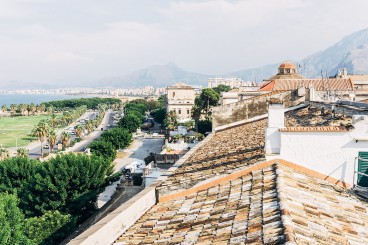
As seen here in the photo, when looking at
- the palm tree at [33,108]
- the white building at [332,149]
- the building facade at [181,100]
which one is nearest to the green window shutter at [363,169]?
the white building at [332,149]

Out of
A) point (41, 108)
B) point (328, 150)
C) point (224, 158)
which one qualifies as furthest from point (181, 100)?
point (328, 150)

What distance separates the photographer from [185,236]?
6.14 meters

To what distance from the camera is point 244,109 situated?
20.4m

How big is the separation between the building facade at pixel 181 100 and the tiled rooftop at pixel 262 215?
96902mm

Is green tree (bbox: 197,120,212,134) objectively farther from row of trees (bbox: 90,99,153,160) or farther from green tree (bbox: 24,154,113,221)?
green tree (bbox: 24,154,113,221)

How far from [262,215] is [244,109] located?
14.6m

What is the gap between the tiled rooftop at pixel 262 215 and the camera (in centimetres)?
545

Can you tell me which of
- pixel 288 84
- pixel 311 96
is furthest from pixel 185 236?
pixel 288 84

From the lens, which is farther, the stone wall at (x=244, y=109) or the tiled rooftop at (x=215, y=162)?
the stone wall at (x=244, y=109)

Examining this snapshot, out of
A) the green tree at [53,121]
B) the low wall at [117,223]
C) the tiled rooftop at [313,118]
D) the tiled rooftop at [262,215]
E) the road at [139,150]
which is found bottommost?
the road at [139,150]

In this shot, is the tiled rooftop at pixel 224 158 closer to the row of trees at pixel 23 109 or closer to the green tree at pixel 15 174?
the green tree at pixel 15 174

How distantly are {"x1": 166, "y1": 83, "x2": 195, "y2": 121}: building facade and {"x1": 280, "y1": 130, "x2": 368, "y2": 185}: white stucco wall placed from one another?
9629cm

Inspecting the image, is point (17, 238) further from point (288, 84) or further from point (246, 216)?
point (288, 84)

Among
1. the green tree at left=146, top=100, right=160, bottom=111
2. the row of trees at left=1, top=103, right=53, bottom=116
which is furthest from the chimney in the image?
the row of trees at left=1, top=103, right=53, bottom=116
